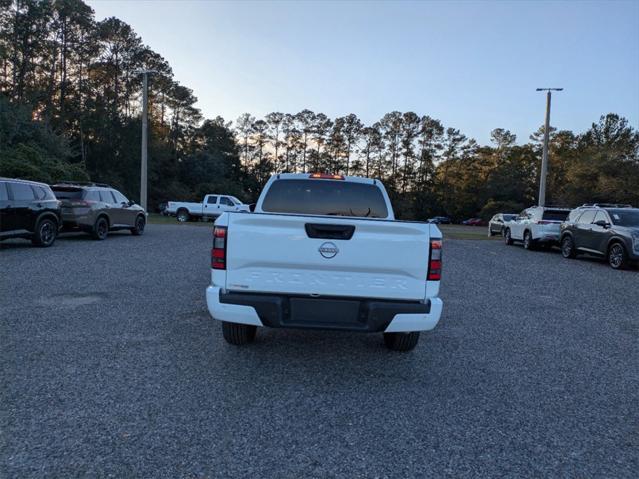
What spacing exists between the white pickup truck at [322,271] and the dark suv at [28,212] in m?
10.0

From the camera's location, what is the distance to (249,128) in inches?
3374

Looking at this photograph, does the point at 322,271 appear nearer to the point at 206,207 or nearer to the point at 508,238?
the point at 508,238

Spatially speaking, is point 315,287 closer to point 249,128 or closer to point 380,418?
point 380,418

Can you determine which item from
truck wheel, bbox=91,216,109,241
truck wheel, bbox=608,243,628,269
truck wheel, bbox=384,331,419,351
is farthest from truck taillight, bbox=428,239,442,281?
truck wheel, bbox=91,216,109,241

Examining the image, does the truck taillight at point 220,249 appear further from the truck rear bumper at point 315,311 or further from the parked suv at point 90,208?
the parked suv at point 90,208

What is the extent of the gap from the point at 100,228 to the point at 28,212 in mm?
3345

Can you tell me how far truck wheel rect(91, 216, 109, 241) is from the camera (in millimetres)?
15227

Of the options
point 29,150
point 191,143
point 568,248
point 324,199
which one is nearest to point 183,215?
point 29,150

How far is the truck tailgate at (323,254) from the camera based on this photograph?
157 inches

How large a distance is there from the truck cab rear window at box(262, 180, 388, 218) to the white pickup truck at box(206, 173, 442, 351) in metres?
1.65

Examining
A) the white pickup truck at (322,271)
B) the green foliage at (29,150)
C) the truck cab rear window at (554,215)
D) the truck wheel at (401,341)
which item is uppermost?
the green foliage at (29,150)

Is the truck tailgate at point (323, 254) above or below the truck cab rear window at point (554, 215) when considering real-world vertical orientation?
below

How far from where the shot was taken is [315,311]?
4008 mm

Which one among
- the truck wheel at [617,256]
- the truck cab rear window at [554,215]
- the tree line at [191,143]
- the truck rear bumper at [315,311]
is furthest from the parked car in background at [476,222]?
the truck rear bumper at [315,311]
